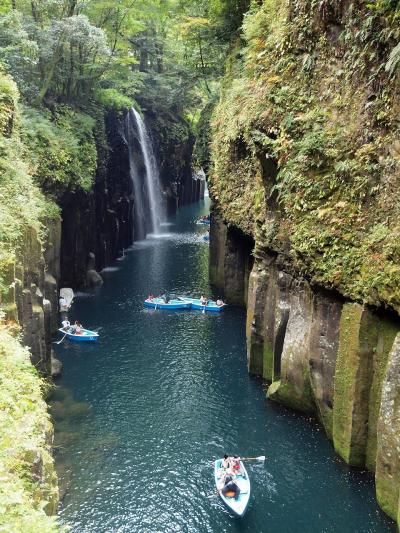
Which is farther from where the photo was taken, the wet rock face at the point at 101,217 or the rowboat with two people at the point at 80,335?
the wet rock face at the point at 101,217

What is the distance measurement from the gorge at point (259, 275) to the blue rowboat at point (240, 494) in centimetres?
46

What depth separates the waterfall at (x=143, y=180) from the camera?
50.7 meters

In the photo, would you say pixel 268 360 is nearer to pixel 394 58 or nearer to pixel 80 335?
pixel 80 335

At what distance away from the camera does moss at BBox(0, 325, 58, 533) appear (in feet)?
21.9

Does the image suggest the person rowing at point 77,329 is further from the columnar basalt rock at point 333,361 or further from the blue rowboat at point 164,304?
the columnar basalt rock at point 333,361

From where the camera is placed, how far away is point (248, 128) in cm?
2156

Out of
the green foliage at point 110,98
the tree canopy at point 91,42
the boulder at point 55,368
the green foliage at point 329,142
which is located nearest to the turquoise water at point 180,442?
the boulder at point 55,368

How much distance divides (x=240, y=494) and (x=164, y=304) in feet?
63.6

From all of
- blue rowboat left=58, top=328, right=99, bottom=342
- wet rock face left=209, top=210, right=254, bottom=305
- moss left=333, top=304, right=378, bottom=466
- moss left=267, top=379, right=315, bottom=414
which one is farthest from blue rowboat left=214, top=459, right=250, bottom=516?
wet rock face left=209, top=210, right=254, bottom=305

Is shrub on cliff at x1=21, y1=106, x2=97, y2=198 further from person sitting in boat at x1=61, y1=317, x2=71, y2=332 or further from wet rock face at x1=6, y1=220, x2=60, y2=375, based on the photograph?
person sitting in boat at x1=61, y1=317, x2=71, y2=332

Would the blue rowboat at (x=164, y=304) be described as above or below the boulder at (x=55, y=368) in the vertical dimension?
above

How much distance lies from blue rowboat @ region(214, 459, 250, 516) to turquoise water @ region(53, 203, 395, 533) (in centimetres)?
37

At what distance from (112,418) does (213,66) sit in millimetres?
31597

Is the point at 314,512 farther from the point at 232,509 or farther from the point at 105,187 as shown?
the point at 105,187
